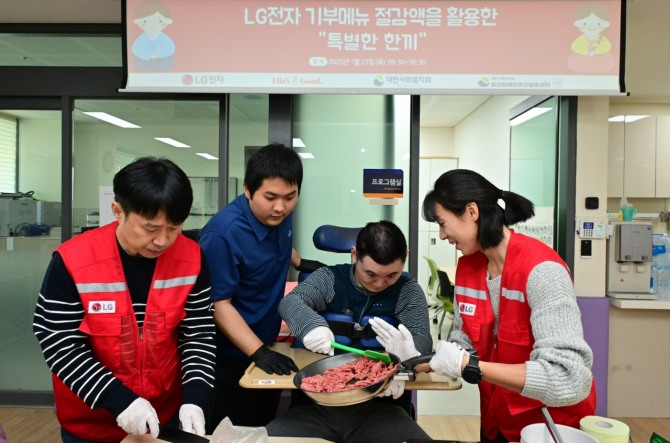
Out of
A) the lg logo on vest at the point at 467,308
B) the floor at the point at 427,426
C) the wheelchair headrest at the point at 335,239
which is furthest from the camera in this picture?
the floor at the point at 427,426

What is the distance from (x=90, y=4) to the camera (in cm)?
288

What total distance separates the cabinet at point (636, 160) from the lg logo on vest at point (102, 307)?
542 centimetres

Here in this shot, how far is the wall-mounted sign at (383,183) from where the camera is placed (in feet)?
9.87

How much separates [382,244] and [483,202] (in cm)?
39

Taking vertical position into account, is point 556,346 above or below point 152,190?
below

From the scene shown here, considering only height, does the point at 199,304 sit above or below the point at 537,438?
above

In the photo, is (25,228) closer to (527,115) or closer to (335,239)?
(335,239)

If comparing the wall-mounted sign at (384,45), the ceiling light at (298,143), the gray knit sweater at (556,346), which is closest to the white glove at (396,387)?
the gray knit sweater at (556,346)

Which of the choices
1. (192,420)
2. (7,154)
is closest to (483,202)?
(192,420)

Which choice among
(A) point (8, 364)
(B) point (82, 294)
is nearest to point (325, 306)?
(B) point (82, 294)

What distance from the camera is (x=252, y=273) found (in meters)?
1.77

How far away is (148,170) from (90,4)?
231 centimetres

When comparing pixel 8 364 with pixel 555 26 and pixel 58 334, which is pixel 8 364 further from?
pixel 555 26

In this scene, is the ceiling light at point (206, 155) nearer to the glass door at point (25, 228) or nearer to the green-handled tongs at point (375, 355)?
the glass door at point (25, 228)
